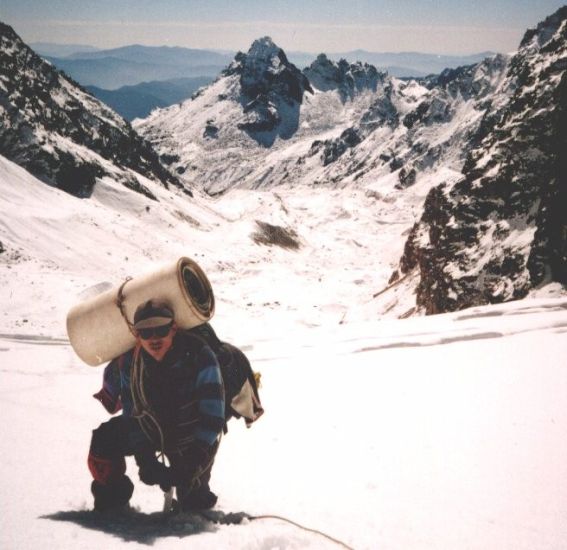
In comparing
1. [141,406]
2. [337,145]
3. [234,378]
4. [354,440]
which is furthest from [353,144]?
[141,406]

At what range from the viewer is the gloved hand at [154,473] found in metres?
3.16

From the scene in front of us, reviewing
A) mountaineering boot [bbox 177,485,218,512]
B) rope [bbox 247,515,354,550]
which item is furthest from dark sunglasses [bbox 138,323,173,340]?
rope [bbox 247,515,354,550]

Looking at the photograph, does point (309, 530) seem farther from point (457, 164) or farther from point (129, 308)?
point (457, 164)

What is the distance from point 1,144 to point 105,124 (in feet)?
83.6

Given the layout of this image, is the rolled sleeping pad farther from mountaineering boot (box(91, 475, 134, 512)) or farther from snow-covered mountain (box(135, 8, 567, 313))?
snow-covered mountain (box(135, 8, 567, 313))

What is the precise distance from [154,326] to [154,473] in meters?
1.11

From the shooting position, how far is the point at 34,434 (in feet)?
14.7

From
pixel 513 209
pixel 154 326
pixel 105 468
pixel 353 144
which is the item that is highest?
pixel 353 144

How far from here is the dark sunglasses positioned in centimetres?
312

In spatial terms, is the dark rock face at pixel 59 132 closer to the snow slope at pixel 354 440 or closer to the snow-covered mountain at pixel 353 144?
the snow slope at pixel 354 440

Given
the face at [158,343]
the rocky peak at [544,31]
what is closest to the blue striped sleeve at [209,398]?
the face at [158,343]

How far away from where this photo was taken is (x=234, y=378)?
12.1 ft

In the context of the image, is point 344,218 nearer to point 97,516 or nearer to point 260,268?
point 260,268

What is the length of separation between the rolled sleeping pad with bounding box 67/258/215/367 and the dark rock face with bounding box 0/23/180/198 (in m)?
34.4
